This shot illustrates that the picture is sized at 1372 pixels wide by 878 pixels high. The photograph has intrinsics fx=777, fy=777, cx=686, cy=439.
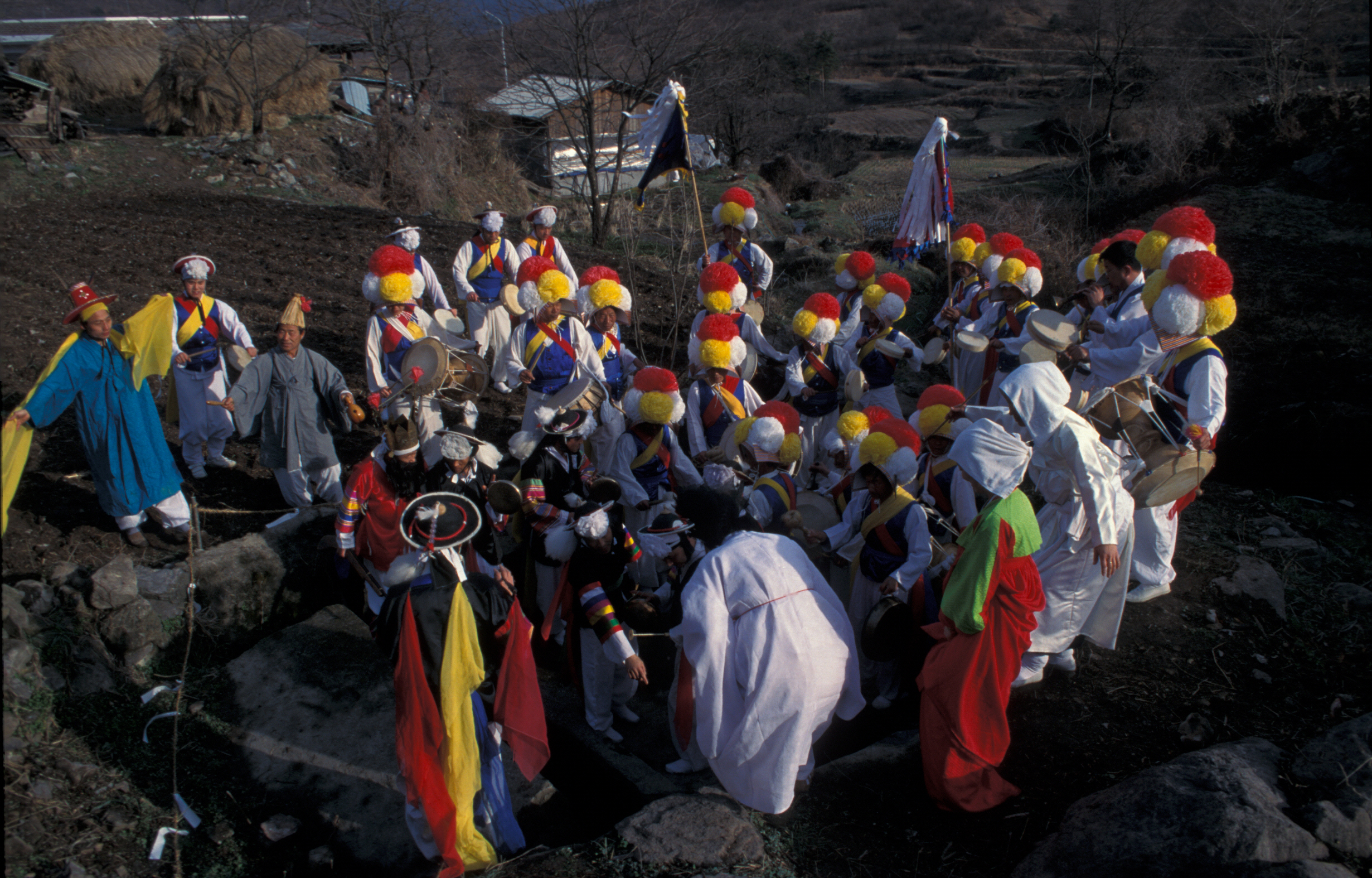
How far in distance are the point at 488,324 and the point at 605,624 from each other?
5.48 meters

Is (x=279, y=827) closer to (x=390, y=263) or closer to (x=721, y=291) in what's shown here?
(x=390, y=263)

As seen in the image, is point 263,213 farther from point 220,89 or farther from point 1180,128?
point 1180,128

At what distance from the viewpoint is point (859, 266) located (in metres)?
7.21

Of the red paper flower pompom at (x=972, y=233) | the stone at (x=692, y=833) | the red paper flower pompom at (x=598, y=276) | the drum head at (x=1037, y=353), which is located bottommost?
the stone at (x=692, y=833)

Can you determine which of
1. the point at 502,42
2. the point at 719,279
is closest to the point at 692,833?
the point at 719,279

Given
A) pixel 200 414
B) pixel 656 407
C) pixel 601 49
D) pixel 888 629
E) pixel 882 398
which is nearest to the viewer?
pixel 888 629

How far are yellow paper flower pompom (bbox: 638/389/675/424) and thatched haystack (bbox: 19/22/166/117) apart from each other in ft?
67.4

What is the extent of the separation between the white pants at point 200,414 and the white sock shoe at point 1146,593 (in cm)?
682

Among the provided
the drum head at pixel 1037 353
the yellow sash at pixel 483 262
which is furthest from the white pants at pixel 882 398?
the yellow sash at pixel 483 262

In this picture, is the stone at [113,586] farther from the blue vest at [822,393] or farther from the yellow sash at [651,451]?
the blue vest at [822,393]

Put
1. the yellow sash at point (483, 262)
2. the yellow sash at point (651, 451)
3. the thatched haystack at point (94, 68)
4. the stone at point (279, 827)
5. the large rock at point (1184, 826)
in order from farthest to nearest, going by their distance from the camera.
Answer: the thatched haystack at point (94, 68) < the yellow sash at point (483, 262) < the yellow sash at point (651, 451) < the stone at point (279, 827) < the large rock at point (1184, 826)

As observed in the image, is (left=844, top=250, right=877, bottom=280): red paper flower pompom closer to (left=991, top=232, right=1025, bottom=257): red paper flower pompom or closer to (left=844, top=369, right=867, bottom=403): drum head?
(left=991, top=232, right=1025, bottom=257): red paper flower pompom

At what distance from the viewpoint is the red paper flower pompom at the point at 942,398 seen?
485 cm

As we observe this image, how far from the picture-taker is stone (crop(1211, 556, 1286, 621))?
5.15 metres
